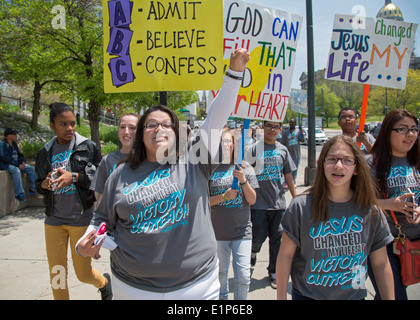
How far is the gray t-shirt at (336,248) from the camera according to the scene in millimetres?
1914

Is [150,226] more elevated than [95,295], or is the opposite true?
[150,226]

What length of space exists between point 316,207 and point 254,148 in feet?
7.46

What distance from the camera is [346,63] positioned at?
12.7 ft

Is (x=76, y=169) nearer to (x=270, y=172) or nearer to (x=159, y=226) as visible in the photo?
(x=159, y=226)

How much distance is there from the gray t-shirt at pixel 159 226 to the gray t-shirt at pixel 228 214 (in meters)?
1.17

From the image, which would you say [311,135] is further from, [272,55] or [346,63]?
[272,55]

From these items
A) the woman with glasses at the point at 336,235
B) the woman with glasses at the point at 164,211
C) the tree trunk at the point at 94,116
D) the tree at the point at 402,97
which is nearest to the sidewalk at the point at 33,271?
the woman with glasses at the point at 336,235

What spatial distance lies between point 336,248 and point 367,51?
292 centimetres

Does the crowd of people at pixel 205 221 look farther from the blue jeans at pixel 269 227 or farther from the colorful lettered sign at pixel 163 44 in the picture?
the blue jeans at pixel 269 227

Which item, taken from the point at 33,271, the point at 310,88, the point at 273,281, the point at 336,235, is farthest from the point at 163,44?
the point at 310,88

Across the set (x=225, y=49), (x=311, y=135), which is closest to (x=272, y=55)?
(x=225, y=49)

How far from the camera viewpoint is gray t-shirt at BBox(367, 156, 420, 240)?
2.60 m

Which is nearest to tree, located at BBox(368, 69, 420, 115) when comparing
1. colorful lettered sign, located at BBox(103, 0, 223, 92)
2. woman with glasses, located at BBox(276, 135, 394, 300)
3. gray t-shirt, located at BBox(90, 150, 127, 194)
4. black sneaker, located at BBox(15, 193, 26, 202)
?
black sneaker, located at BBox(15, 193, 26, 202)

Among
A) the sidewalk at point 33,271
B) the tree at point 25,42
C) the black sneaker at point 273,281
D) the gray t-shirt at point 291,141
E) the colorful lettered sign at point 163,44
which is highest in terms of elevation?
the tree at point 25,42
